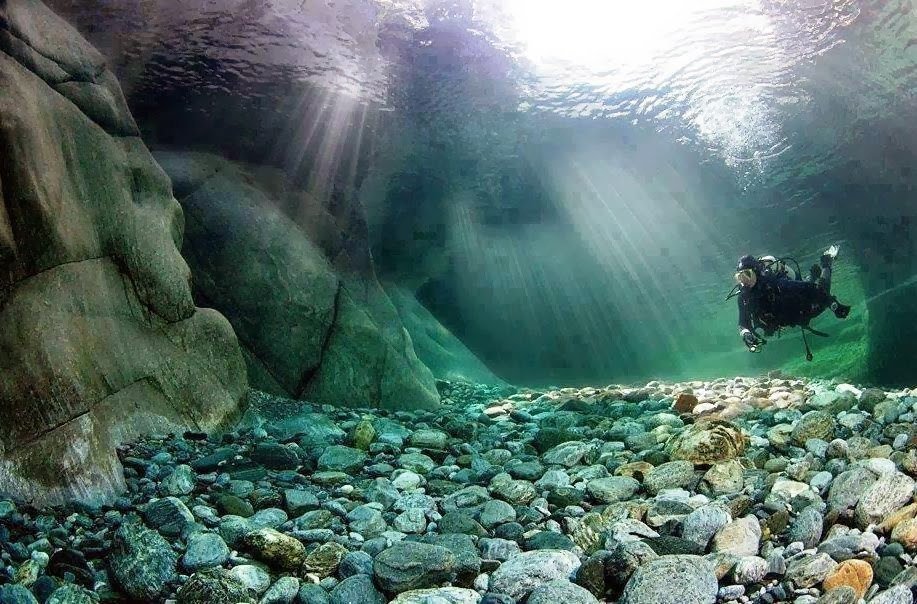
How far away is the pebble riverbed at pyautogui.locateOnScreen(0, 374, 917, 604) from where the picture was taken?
8.84 ft

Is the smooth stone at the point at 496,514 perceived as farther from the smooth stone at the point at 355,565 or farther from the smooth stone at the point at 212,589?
the smooth stone at the point at 212,589

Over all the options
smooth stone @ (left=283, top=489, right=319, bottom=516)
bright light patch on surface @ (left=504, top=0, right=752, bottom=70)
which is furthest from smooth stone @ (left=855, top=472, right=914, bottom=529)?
bright light patch on surface @ (left=504, top=0, right=752, bottom=70)

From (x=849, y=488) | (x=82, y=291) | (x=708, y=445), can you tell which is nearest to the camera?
(x=849, y=488)

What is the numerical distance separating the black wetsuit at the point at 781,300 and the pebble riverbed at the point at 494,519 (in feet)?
12.4

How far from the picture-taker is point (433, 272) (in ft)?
58.7

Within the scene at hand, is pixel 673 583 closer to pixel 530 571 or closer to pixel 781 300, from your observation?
pixel 530 571

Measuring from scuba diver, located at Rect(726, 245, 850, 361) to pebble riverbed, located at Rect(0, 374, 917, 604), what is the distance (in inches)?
140

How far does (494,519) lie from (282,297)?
551 cm

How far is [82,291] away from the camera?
461 centimetres

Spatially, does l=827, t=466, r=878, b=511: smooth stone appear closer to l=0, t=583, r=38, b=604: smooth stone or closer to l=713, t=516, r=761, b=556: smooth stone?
l=713, t=516, r=761, b=556: smooth stone

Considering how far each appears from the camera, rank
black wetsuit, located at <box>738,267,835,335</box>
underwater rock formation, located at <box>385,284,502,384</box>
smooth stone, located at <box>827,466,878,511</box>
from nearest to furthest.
Result: smooth stone, located at <box>827,466,878,511</box>
black wetsuit, located at <box>738,267,835,335</box>
underwater rock formation, located at <box>385,284,502,384</box>

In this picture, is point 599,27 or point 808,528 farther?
point 599,27

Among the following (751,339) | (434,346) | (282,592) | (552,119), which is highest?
(552,119)

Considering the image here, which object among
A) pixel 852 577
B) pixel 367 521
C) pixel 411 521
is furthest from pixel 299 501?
pixel 852 577
